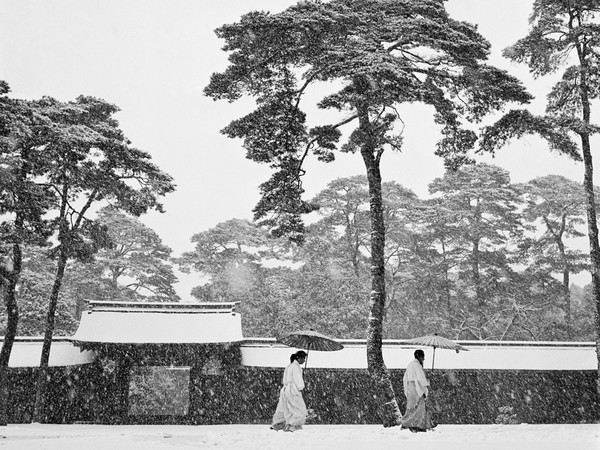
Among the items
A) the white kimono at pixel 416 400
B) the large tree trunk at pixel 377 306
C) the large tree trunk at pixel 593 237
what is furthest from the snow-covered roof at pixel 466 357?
the white kimono at pixel 416 400

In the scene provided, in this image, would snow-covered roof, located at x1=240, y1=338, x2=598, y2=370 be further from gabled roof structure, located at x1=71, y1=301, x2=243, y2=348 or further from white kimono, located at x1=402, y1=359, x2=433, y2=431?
white kimono, located at x1=402, y1=359, x2=433, y2=431

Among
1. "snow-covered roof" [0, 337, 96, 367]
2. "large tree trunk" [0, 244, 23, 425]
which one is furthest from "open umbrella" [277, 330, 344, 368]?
"snow-covered roof" [0, 337, 96, 367]

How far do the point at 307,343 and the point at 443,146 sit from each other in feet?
18.6

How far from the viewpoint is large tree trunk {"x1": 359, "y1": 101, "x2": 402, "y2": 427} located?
1170 cm

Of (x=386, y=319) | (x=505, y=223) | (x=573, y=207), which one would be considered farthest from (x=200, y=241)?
(x=573, y=207)

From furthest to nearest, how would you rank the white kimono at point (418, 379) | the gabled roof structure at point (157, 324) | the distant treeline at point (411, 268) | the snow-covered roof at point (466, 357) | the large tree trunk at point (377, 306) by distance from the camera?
the distant treeline at point (411, 268)
the gabled roof structure at point (157, 324)
the snow-covered roof at point (466, 357)
the large tree trunk at point (377, 306)
the white kimono at point (418, 379)

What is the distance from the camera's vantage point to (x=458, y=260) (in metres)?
27.7

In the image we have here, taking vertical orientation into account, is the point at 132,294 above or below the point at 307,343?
above

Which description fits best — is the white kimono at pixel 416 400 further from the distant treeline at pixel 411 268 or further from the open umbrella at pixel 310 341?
the distant treeline at pixel 411 268

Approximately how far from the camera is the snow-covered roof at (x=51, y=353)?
52.6 ft

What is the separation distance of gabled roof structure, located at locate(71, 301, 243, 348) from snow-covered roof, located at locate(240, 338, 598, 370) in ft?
3.85

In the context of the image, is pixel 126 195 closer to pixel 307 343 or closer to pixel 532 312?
pixel 307 343

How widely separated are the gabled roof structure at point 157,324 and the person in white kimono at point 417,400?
803cm

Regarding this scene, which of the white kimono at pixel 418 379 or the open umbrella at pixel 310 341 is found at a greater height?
the open umbrella at pixel 310 341
